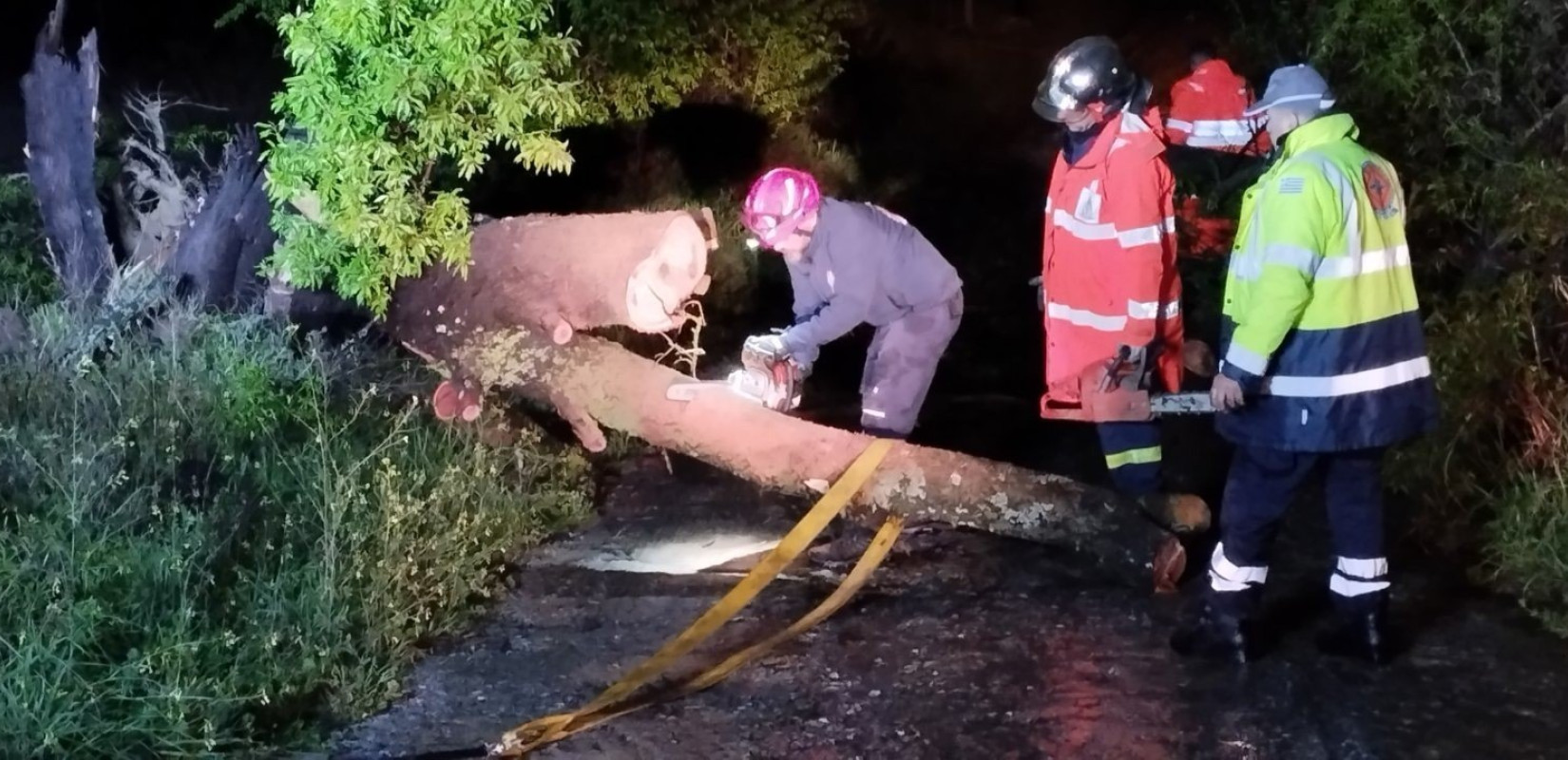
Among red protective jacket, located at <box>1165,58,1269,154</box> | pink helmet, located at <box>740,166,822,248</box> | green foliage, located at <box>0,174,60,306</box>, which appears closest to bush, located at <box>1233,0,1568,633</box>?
red protective jacket, located at <box>1165,58,1269,154</box>

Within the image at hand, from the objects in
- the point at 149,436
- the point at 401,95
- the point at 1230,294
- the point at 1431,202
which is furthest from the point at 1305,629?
the point at 149,436

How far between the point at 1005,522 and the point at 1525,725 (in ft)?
6.15

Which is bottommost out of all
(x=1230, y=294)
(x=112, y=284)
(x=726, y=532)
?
(x=726, y=532)

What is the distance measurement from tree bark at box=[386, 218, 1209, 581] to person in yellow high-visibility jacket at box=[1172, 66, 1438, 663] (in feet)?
2.54

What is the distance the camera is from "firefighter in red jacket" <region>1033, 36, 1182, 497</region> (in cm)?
498

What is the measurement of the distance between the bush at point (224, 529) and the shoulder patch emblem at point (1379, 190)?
126 inches

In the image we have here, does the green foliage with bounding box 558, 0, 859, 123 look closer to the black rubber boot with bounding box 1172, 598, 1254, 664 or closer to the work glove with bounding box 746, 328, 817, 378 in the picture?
the work glove with bounding box 746, 328, 817, 378

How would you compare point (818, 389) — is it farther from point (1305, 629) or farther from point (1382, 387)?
point (1382, 387)

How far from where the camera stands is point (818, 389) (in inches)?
324

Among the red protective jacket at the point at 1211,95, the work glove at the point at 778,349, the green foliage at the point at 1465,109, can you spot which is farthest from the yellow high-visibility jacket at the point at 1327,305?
the red protective jacket at the point at 1211,95

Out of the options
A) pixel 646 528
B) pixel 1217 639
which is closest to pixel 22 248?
pixel 646 528

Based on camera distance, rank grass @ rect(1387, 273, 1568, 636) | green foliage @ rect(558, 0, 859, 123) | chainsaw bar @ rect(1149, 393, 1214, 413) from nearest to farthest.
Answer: chainsaw bar @ rect(1149, 393, 1214, 413)
grass @ rect(1387, 273, 1568, 636)
green foliage @ rect(558, 0, 859, 123)

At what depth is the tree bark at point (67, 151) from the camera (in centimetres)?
725

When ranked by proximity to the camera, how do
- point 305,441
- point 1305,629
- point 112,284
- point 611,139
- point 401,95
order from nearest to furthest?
point 1305,629 < point 401,95 < point 305,441 < point 112,284 < point 611,139
